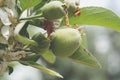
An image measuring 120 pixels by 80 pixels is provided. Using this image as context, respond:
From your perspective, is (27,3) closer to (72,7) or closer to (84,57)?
(72,7)

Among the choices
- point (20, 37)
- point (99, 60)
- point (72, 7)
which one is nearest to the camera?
point (20, 37)

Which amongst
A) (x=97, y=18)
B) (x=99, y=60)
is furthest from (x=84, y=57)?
(x=99, y=60)

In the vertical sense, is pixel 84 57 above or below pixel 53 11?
below

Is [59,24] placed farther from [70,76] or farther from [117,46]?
[117,46]

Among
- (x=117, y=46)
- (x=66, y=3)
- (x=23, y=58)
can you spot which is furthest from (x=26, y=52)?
(x=117, y=46)

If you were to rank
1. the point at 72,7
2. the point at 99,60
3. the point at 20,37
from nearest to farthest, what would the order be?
the point at 20,37, the point at 72,7, the point at 99,60
